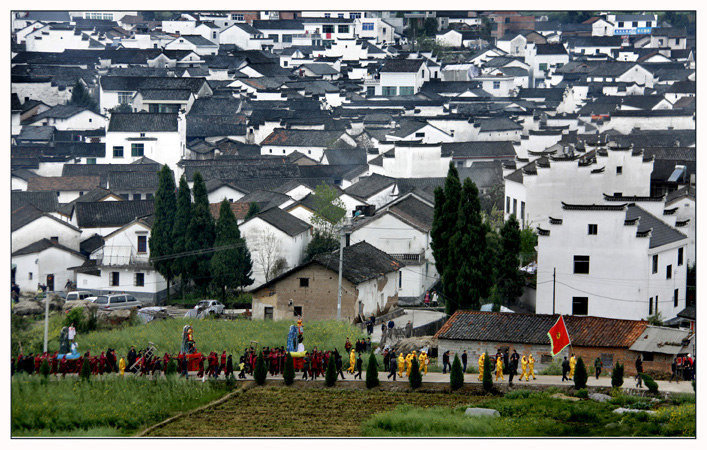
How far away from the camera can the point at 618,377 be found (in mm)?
21922

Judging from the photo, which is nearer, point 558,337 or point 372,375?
point 372,375

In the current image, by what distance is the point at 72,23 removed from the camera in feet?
282

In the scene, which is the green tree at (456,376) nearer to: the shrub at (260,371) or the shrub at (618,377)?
the shrub at (618,377)

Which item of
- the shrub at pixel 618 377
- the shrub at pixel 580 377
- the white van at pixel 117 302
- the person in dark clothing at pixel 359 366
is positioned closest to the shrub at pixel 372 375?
the person in dark clothing at pixel 359 366

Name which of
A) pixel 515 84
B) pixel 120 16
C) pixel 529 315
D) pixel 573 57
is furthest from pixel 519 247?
pixel 120 16

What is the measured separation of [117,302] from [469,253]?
32.2 feet

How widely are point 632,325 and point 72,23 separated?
223ft

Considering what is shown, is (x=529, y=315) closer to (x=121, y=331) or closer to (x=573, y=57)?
(x=121, y=331)

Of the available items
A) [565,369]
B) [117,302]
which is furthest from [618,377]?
[117,302]

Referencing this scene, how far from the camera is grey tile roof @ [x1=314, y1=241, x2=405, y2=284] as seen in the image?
30.4m

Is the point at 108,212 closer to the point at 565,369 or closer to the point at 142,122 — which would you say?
the point at 142,122

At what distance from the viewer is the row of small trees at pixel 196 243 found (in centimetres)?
3447

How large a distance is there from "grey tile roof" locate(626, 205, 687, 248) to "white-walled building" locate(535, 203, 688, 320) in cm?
5

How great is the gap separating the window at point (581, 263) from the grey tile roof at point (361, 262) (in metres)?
5.28
